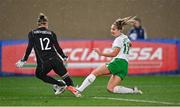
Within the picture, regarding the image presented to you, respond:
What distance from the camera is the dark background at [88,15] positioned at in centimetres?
2992

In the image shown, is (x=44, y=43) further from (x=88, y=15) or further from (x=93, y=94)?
(x=88, y=15)

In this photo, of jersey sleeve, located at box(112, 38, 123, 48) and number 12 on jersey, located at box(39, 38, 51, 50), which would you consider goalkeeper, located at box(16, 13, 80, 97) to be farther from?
jersey sleeve, located at box(112, 38, 123, 48)

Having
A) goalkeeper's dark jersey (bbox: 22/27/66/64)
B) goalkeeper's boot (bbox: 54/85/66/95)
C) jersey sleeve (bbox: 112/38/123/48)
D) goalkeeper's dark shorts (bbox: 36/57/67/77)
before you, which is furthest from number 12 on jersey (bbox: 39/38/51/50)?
jersey sleeve (bbox: 112/38/123/48)

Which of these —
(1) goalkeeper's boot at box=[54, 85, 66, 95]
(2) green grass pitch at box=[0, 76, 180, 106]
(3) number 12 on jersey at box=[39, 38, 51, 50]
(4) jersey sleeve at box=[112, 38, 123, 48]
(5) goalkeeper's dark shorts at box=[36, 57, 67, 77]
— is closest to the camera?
(2) green grass pitch at box=[0, 76, 180, 106]

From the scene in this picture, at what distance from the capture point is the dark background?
29.9 metres

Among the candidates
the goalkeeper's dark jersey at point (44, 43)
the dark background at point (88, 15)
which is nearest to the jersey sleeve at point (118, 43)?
the goalkeeper's dark jersey at point (44, 43)

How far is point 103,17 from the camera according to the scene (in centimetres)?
3020

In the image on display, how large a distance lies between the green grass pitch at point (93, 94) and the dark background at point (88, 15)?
27.9ft

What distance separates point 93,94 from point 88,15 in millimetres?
14568

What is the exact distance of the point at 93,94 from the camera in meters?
15.9

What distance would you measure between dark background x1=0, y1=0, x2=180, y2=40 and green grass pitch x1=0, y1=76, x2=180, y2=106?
852 centimetres

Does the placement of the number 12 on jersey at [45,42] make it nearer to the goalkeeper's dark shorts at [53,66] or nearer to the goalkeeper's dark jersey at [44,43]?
the goalkeeper's dark jersey at [44,43]

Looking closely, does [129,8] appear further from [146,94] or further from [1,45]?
[146,94]

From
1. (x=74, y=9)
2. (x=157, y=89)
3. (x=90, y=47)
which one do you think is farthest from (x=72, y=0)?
(x=157, y=89)
